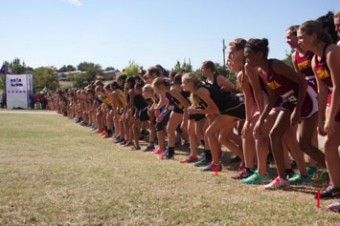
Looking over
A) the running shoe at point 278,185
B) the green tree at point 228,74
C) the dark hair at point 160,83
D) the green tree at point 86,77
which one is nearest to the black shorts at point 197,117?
the dark hair at point 160,83

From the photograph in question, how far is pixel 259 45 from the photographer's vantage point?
5328 millimetres

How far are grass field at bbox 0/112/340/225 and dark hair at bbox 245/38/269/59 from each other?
1.74 metres

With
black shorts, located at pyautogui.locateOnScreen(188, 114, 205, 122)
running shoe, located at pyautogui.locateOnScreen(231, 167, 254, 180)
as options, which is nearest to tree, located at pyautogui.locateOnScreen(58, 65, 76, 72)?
black shorts, located at pyautogui.locateOnScreen(188, 114, 205, 122)

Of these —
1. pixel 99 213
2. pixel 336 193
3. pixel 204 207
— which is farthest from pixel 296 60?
pixel 99 213

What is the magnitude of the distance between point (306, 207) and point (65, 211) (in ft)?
8.18

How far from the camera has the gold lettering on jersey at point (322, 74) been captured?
15.2 feet

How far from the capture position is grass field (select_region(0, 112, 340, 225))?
165 inches

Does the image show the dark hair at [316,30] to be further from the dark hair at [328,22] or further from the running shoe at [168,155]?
the running shoe at [168,155]

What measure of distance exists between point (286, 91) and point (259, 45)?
672mm

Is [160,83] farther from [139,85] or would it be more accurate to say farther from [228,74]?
[228,74]

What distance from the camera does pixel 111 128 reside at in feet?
45.5

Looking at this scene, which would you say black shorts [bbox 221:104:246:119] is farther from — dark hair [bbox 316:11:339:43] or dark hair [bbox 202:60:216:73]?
dark hair [bbox 316:11:339:43]

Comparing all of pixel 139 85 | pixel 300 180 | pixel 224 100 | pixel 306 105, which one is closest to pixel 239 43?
pixel 224 100

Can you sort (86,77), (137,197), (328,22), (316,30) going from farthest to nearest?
(86,77) → (328,22) → (137,197) → (316,30)
